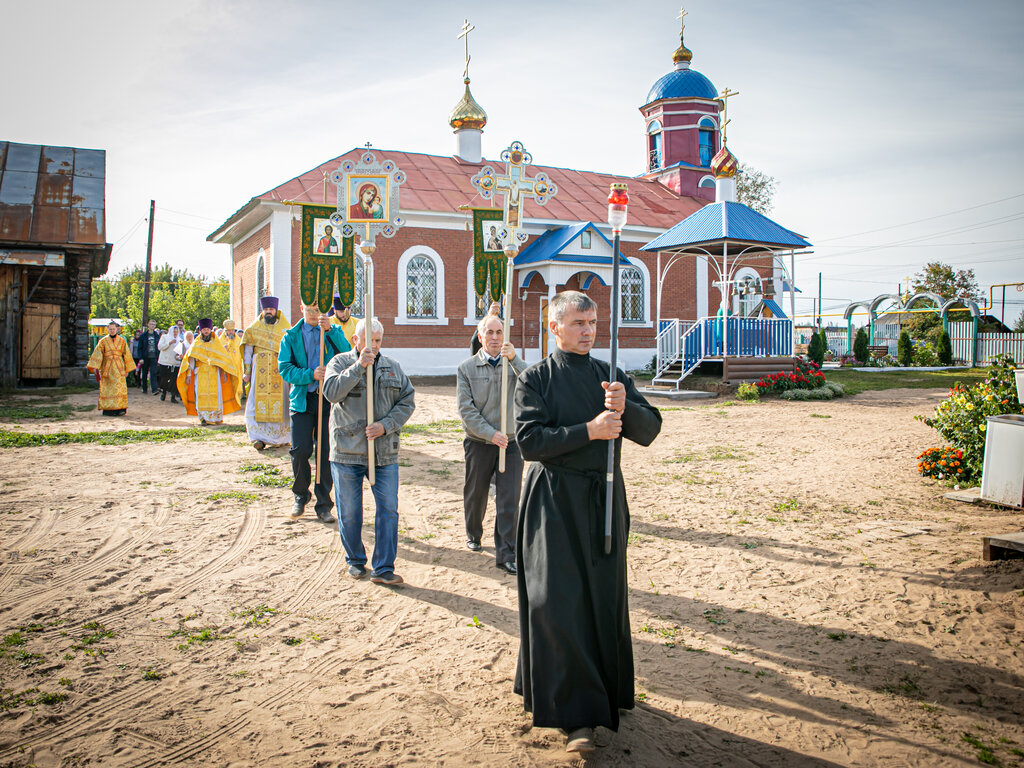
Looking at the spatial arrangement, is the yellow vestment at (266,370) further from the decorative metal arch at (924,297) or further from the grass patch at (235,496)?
the decorative metal arch at (924,297)

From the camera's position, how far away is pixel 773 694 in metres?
3.55

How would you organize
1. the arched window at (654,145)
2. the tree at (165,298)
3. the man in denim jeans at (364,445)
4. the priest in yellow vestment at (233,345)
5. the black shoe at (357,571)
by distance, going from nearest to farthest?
the man in denim jeans at (364,445)
the black shoe at (357,571)
the priest in yellow vestment at (233,345)
the arched window at (654,145)
the tree at (165,298)

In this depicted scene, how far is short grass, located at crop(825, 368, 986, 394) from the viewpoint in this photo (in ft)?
62.6

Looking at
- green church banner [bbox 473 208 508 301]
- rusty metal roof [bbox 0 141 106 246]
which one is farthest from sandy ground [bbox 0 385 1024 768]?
rusty metal roof [bbox 0 141 106 246]

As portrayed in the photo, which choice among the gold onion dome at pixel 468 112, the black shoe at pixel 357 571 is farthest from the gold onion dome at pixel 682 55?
the black shoe at pixel 357 571

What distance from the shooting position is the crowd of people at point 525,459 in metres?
3.06

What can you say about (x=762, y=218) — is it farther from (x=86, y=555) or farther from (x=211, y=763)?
(x=211, y=763)

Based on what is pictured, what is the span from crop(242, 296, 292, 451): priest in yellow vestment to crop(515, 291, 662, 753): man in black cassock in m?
5.81

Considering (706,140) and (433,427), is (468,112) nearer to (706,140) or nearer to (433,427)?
(706,140)

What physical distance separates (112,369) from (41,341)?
26.7ft

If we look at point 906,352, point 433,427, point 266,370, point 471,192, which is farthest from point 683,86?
point 266,370

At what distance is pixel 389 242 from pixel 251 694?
19.0m

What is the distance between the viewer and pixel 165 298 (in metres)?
53.8

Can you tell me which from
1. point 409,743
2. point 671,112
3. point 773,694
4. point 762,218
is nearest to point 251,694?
point 409,743
